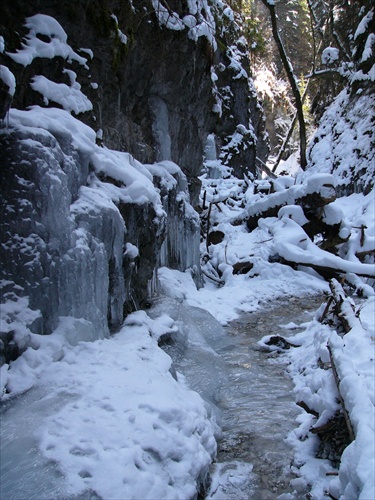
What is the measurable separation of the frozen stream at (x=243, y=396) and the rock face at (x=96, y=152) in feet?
4.18

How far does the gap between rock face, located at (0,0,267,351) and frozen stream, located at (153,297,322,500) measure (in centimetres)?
127

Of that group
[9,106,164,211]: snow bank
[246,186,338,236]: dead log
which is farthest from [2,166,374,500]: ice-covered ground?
[246,186,338,236]: dead log

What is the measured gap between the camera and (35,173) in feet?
11.0

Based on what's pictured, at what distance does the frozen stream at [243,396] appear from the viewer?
319cm

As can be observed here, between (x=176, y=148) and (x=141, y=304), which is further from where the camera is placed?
(x=176, y=148)

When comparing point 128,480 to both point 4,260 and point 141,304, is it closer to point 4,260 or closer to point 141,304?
point 4,260

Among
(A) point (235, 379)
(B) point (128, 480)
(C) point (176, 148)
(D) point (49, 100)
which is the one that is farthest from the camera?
(C) point (176, 148)

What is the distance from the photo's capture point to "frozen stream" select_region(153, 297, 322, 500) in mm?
3188

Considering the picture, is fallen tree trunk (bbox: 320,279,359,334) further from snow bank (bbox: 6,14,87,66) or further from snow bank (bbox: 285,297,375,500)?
snow bank (bbox: 6,14,87,66)

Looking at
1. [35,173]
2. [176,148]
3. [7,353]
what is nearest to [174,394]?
[7,353]

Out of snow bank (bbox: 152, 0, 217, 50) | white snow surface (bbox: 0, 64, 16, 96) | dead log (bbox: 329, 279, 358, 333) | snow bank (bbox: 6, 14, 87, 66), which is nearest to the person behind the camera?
white snow surface (bbox: 0, 64, 16, 96)

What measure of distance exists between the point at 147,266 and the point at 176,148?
4.98 metres

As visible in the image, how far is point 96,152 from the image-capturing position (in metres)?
4.62

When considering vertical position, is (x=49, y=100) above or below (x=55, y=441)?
above
